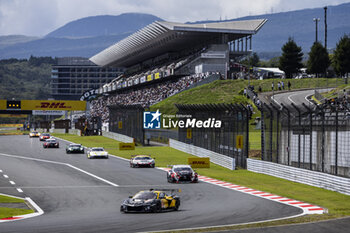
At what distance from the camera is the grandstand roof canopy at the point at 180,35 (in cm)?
10181

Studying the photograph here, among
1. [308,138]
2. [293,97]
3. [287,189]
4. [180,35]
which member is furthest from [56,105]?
[287,189]

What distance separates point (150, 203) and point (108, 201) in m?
4.84

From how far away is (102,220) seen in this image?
1925 centimetres

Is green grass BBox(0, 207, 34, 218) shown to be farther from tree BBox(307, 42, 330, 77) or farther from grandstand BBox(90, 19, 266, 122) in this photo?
tree BBox(307, 42, 330, 77)

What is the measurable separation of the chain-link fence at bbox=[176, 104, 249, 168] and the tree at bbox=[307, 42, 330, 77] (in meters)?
45.1

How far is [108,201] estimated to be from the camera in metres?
25.8

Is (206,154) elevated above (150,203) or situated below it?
above

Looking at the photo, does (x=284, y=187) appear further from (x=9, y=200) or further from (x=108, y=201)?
(x=9, y=200)

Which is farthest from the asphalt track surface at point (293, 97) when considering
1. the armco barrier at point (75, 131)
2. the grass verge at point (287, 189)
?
the armco barrier at point (75, 131)

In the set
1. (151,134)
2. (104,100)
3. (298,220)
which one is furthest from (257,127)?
(104,100)

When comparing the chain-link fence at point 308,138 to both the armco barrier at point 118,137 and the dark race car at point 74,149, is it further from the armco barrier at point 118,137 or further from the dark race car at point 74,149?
the armco barrier at point 118,137

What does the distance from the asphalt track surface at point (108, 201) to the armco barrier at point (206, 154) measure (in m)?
4.97

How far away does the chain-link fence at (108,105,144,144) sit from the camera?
72375 mm

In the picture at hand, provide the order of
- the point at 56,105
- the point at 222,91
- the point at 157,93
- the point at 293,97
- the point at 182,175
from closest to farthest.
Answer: the point at 182,175, the point at 293,97, the point at 222,91, the point at 157,93, the point at 56,105
